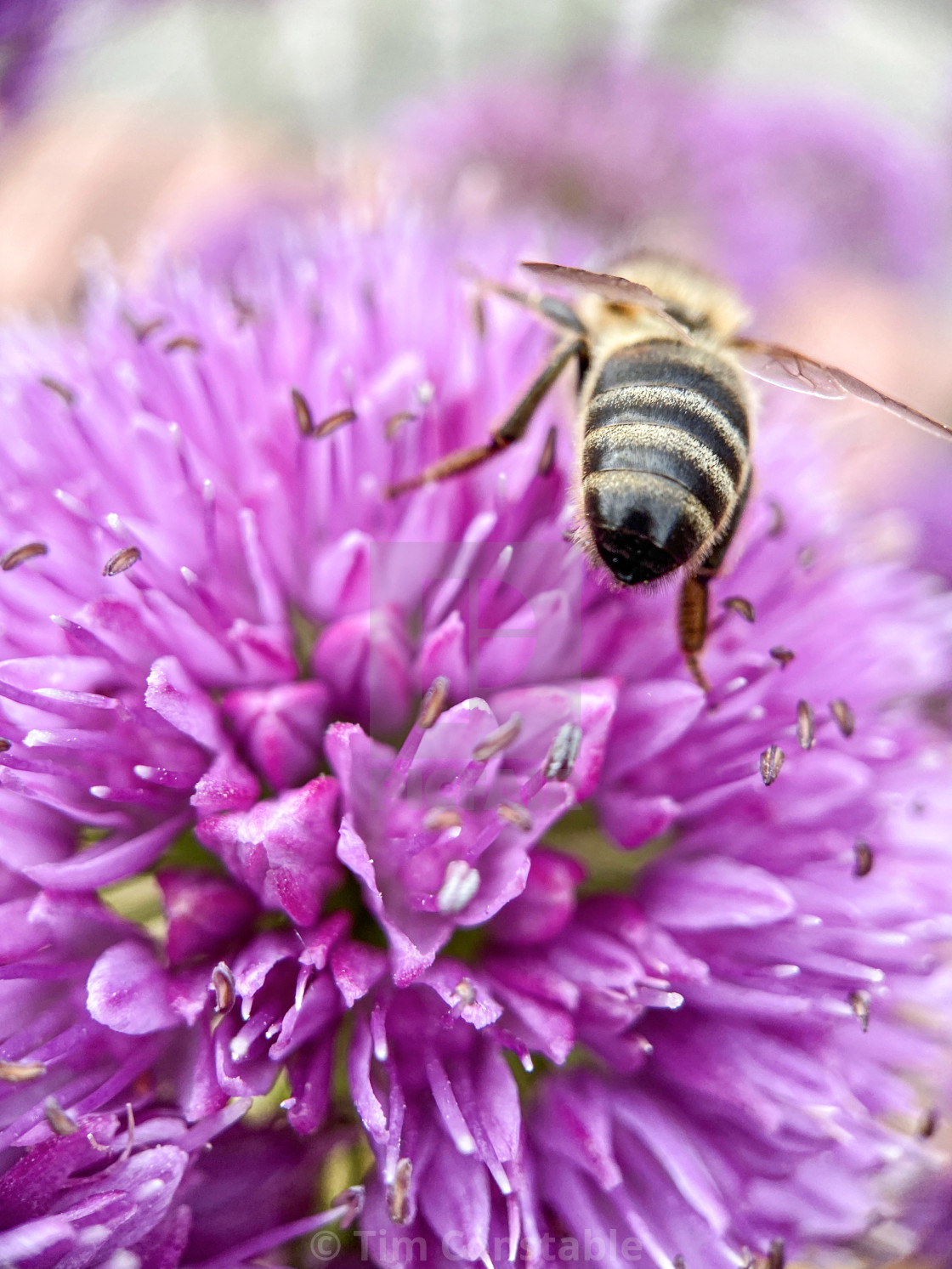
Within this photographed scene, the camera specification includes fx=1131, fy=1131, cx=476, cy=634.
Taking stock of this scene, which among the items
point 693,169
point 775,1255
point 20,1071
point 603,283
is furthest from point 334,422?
point 693,169

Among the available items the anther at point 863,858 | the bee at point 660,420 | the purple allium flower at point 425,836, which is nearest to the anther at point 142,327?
the purple allium flower at point 425,836

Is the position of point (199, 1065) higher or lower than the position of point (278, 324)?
lower

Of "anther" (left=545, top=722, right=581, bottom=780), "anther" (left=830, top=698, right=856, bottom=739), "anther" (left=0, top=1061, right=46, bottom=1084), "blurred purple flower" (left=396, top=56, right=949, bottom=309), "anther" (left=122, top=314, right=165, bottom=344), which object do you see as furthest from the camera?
"blurred purple flower" (left=396, top=56, right=949, bottom=309)

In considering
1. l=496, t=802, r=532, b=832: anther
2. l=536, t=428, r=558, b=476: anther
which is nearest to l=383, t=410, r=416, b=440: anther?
l=536, t=428, r=558, b=476: anther

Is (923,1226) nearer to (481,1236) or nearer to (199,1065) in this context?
(481,1236)

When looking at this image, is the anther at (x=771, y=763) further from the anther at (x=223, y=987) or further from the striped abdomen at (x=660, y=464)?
the anther at (x=223, y=987)

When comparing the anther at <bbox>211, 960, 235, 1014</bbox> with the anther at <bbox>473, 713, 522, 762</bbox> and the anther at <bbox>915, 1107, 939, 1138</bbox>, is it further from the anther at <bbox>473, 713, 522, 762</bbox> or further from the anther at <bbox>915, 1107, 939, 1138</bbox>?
the anther at <bbox>915, 1107, 939, 1138</bbox>

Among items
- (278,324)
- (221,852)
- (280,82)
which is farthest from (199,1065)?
(280,82)
